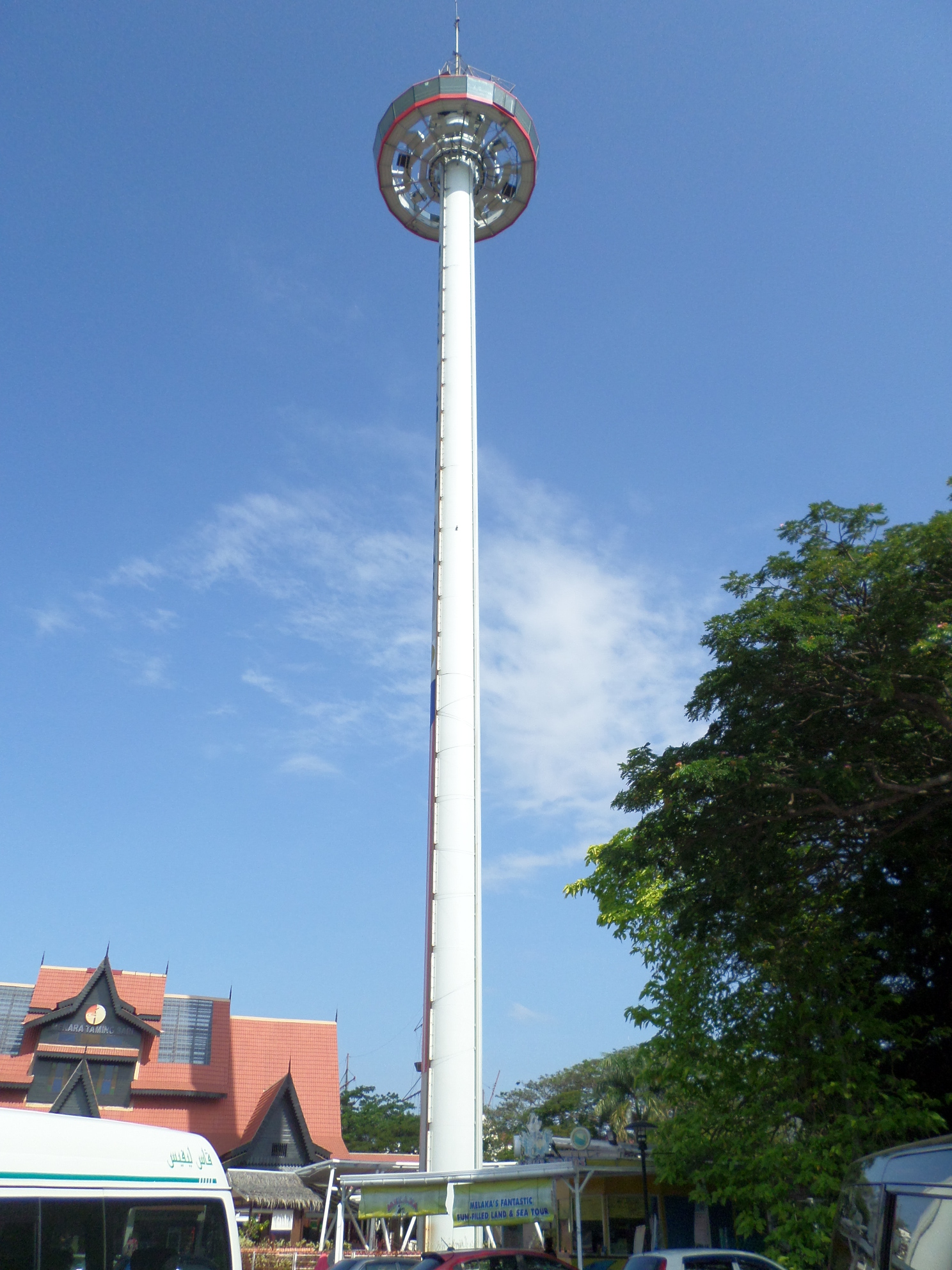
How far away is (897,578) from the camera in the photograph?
1711cm

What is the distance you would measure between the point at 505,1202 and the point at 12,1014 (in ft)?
106

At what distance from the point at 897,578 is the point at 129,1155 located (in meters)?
14.5

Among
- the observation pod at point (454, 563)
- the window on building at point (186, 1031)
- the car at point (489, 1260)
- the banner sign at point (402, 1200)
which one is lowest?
the banner sign at point (402, 1200)

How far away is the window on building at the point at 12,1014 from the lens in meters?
39.5

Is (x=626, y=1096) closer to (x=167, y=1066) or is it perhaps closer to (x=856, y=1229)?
(x=167, y=1066)

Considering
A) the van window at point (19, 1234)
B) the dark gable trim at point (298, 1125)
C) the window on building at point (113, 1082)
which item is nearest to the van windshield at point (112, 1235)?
the van window at point (19, 1234)

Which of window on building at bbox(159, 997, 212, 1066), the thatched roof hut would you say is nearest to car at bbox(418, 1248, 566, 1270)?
the thatched roof hut

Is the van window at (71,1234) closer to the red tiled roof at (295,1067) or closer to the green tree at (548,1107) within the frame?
the red tiled roof at (295,1067)

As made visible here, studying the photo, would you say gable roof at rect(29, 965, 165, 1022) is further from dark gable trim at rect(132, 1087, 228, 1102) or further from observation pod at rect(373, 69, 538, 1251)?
observation pod at rect(373, 69, 538, 1251)

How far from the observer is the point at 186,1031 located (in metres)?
42.4

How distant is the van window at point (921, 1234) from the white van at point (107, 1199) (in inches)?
216

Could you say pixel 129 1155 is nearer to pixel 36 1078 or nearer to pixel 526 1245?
pixel 526 1245

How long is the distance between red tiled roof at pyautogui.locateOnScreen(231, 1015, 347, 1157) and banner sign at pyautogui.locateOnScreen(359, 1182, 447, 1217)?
75.3ft

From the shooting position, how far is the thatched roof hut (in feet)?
105
